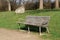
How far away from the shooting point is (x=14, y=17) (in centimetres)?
1872

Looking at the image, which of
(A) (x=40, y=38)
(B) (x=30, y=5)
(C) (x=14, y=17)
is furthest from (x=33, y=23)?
(B) (x=30, y=5)

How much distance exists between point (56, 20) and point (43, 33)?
3.78m

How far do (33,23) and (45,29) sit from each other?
940 millimetres

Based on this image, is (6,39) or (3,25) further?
(3,25)

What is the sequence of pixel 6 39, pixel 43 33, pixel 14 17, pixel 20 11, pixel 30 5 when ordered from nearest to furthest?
pixel 6 39, pixel 43 33, pixel 14 17, pixel 20 11, pixel 30 5

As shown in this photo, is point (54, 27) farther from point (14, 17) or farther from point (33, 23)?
point (14, 17)

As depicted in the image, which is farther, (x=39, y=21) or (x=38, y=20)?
(x=38, y=20)

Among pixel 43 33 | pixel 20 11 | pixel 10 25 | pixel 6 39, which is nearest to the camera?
pixel 6 39

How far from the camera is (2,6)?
30.9 meters

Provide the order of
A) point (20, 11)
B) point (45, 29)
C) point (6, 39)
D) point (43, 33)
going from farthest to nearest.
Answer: point (20, 11) → point (45, 29) → point (43, 33) → point (6, 39)

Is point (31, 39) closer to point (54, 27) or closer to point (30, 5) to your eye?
point (54, 27)

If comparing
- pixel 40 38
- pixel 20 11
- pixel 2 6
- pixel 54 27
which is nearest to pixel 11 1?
pixel 2 6

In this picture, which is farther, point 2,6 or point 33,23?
point 2,6

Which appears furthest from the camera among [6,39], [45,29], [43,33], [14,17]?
[14,17]
